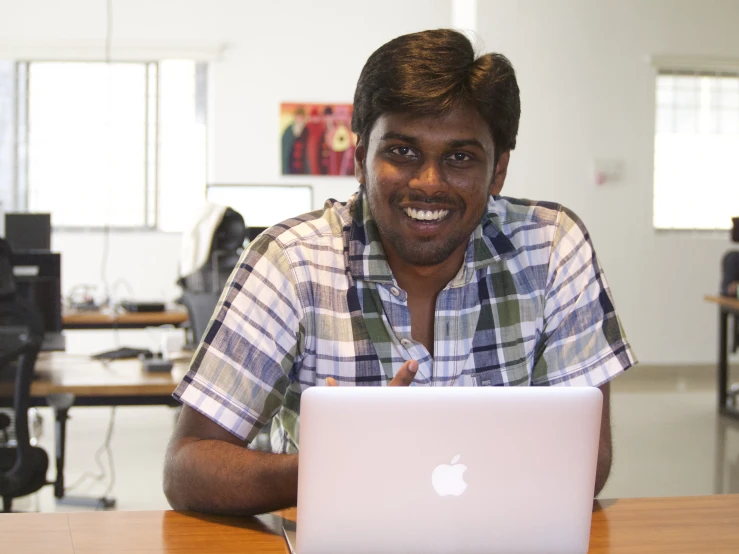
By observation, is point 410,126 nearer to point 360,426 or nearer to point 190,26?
point 360,426

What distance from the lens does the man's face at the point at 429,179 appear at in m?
1.54

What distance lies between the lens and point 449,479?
1.00 meters

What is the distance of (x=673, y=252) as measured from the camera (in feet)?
24.3

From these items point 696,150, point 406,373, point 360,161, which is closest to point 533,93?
point 696,150

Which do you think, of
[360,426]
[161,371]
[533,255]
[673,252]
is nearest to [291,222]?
[533,255]

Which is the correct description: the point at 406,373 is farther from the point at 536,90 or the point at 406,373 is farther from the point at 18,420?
the point at 536,90

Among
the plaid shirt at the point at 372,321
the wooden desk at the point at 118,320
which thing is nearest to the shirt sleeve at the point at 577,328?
the plaid shirt at the point at 372,321

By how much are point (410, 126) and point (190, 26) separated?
679cm

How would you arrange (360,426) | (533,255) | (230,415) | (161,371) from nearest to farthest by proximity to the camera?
(360,426) → (230,415) → (533,255) → (161,371)

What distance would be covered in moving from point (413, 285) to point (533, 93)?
18.7 feet

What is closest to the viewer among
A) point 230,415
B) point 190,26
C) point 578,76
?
point 230,415

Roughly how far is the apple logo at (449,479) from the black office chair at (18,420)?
2332mm

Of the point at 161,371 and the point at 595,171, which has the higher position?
the point at 595,171

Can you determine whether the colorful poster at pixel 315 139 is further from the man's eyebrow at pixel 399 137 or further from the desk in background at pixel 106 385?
the man's eyebrow at pixel 399 137
